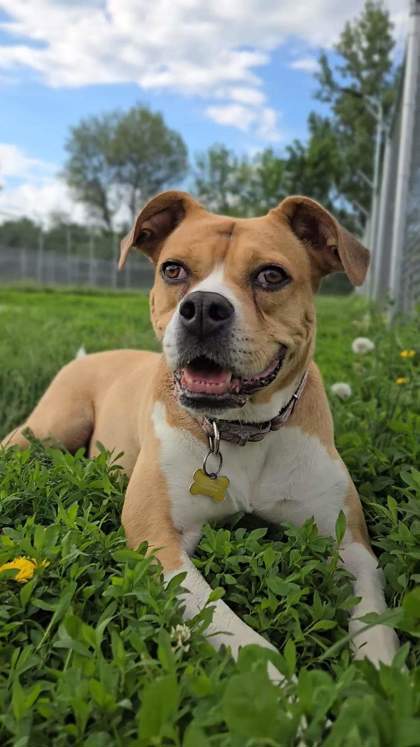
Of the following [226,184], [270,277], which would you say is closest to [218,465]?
[270,277]

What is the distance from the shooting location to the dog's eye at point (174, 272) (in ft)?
8.46

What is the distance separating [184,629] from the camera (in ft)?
5.32

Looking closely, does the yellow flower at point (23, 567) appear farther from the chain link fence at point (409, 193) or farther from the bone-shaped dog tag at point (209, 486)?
the chain link fence at point (409, 193)

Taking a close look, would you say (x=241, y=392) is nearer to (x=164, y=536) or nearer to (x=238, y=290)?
(x=238, y=290)

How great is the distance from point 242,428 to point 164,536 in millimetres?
487

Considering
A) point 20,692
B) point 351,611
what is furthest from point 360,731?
point 351,611

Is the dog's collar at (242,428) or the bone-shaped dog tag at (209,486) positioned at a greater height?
the dog's collar at (242,428)

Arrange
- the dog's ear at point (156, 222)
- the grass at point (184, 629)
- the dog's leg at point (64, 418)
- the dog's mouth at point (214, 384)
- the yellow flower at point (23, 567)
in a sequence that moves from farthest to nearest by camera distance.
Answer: the dog's leg at point (64, 418) → the dog's ear at point (156, 222) → the dog's mouth at point (214, 384) → the yellow flower at point (23, 567) → the grass at point (184, 629)

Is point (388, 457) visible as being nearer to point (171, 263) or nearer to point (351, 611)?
point (351, 611)

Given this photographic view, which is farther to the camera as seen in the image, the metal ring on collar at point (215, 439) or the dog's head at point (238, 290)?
the metal ring on collar at point (215, 439)

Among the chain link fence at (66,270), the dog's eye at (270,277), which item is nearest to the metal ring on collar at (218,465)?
the dog's eye at (270,277)

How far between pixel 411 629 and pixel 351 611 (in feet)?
1.74

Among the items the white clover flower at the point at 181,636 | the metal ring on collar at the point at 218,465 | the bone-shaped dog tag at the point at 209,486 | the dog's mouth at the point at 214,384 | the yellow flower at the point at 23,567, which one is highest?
the dog's mouth at the point at 214,384

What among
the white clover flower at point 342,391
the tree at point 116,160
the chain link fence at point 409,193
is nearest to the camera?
the white clover flower at point 342,391
